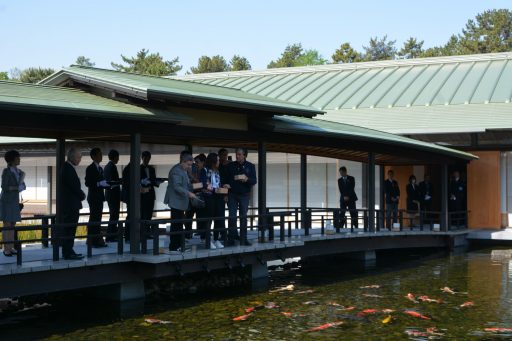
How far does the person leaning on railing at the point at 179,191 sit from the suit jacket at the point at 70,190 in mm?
1733

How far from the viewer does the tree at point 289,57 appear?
8912 centimetres

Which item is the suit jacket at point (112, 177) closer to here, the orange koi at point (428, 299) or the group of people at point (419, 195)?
the orange koi at point (428, 299)

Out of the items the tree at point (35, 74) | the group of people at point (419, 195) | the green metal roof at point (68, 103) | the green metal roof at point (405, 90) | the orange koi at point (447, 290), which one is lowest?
the orange koi at point (447, 290)

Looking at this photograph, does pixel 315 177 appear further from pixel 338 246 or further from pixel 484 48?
pixel 484 48

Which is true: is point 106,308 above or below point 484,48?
below

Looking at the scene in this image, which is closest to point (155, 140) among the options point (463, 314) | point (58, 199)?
point (58, 199)

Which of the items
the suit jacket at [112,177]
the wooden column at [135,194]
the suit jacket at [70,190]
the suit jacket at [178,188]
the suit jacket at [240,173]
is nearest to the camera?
the suit jacket at [70,190]

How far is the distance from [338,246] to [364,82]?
18.3 metres

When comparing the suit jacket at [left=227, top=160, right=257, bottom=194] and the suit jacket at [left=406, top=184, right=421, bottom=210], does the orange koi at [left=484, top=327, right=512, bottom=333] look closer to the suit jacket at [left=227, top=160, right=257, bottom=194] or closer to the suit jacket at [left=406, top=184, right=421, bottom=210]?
the suit jacket at [left=227, top=160, right=257, bottom=194]

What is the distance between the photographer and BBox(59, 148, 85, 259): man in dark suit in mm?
11523

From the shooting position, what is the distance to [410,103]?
2991 centimetres

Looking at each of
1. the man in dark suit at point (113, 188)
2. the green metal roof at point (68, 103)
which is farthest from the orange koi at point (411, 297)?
the man in dark suit at point (113, 188)

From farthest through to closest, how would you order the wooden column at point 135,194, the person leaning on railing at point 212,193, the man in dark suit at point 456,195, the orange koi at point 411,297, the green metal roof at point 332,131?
1. the man in dark suit at point 456,195
2. the green metal roof at point 332,131
3. the person leaning on railing at point 212,193
4. the orange koi at point 411,297
5. the wooden column at point 135,194

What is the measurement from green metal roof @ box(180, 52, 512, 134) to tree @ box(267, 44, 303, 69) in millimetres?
49199
